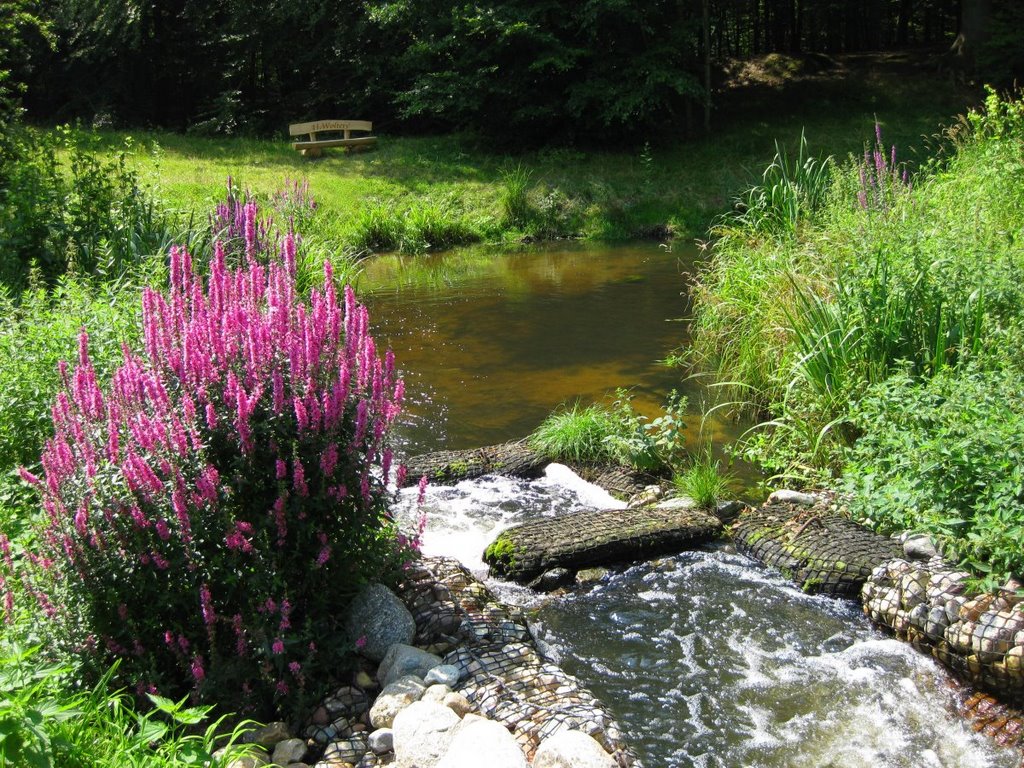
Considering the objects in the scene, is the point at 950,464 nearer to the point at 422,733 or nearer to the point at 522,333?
Answer: the point at 422,733

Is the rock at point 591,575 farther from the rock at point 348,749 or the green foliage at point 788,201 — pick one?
the green foliage at point 788,201

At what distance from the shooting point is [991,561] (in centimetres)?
503

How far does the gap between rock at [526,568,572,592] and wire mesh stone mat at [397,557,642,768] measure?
0.58 m

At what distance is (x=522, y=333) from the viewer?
12133 mm

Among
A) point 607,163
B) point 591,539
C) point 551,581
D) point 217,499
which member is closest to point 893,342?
point 591,539

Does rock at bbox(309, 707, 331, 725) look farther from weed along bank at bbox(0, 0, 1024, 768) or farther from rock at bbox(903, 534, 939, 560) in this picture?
rock at bbox(903, 534, 939, 560)

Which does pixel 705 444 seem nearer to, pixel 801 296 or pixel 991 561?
pixel 801 296

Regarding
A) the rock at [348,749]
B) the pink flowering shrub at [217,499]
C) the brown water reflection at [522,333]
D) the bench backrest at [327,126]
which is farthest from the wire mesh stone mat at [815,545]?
the bench backrest at [327,126]

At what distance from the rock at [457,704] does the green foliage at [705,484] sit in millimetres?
3331

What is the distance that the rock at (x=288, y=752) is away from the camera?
3.93m

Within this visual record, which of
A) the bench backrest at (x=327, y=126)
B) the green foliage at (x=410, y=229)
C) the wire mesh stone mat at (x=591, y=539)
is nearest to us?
the wire mesh stone mat at (x=591, y=539)

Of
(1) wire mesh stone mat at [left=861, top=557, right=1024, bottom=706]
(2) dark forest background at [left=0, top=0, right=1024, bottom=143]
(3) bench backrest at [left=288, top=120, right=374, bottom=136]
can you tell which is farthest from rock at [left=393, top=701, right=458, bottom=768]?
(3) bench backrest at [left=288, top=120, right=374, bottom=136]

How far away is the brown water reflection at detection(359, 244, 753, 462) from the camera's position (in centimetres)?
934

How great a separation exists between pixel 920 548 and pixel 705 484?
1752mm
